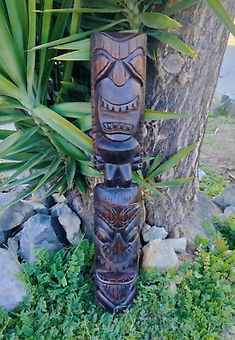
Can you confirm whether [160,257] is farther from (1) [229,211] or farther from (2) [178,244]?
(1) [229,211]

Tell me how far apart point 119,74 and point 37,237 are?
0.78 metres

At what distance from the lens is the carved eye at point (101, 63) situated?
1.29 meters

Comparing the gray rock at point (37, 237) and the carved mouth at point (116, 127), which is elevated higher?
the carved mouth at point (116, 127)

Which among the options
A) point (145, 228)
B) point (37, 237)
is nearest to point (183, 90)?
point (145, 228)

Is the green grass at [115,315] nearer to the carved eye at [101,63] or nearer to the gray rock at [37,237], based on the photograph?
the gray rock at [37,237]

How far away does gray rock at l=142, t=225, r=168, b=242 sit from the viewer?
1.79m

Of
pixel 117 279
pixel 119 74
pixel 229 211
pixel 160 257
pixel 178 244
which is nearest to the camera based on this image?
pixel 119 74

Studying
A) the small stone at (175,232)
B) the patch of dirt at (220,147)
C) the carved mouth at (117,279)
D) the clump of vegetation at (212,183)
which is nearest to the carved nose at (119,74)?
the carved mouth at (117,279)

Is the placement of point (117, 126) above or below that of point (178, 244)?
above

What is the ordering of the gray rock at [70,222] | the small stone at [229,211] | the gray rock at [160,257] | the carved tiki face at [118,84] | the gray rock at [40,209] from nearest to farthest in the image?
the carved tiki face at [118,84], the gray rock at [160,257], the gray rock at [70,222], the gray rock at [40,209], the small stone at [229,211]

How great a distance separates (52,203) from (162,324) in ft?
2.58

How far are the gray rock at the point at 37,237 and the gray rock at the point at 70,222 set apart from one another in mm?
51

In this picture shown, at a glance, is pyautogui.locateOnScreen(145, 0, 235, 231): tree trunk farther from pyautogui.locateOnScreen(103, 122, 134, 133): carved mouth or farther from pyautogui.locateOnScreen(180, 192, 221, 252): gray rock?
pyautogui.locateOnScreen(103, 122, 134, 133): carved mouth

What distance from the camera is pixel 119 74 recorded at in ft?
4.24
